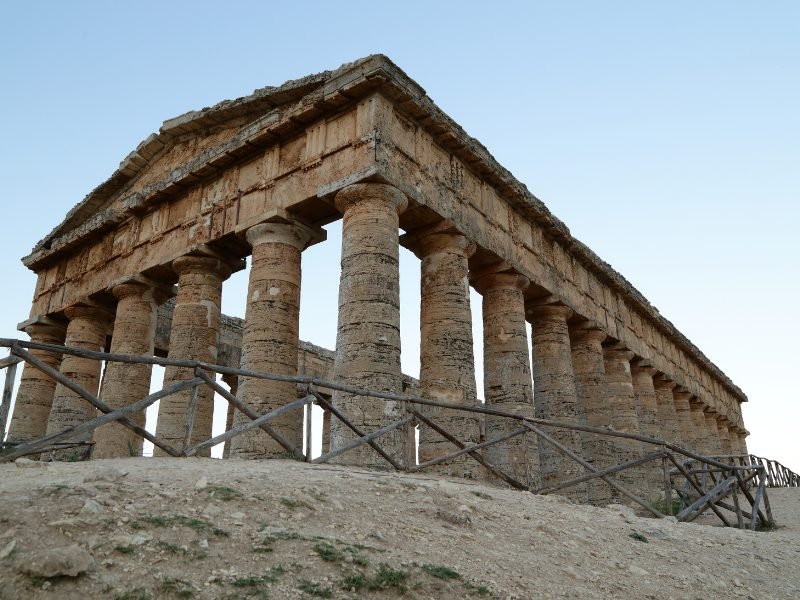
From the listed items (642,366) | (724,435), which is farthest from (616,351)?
(724,435)

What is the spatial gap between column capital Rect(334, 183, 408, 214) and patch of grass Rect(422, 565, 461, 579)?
26.9ft

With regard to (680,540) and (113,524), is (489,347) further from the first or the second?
(113,524)

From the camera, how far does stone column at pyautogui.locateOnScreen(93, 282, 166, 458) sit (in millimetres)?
14719

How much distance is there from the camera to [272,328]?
12.7m

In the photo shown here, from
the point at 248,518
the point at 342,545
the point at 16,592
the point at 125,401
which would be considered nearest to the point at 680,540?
the point at 342,545

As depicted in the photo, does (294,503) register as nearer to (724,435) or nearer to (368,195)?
(368,195)

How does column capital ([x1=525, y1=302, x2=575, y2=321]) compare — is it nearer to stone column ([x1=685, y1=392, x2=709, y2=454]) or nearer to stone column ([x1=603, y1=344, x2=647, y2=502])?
stone column ([x1=603, y1=344, x2=647, y2=502])

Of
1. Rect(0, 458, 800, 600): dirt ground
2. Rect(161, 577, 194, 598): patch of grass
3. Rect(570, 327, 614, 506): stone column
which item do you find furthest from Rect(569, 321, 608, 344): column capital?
Rect(161, 577, 194, 598): patch of grass

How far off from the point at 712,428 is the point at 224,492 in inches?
1240

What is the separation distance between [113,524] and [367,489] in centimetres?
284

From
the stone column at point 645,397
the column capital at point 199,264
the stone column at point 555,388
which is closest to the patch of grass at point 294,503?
the column capital at point 199,264

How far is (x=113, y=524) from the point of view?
14.4 ft

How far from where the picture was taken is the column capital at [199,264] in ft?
49.2

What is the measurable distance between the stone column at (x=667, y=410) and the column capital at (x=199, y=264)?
17955mm
